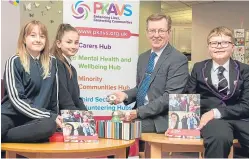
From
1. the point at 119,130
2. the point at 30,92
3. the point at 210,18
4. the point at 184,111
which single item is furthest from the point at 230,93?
the point at 210,18

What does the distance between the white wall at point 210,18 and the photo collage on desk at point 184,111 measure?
18.5 ft

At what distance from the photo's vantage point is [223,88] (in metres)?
2.12

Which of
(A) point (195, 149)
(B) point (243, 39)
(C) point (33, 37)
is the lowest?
(A) point (195, 149)

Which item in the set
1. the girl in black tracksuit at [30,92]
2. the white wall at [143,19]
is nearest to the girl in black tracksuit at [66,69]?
the girl in black tracksuit at [30,92]

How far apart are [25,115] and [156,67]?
0.92 m

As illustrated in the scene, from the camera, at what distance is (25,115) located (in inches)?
75.5

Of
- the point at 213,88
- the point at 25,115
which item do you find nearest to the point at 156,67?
the point at 213,88

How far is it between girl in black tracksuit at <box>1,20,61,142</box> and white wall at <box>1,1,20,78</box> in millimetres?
865

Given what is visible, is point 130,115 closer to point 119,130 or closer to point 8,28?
point 119,130

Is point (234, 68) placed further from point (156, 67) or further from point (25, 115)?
point (25, 115)

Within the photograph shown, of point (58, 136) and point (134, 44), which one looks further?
point (134, 44)

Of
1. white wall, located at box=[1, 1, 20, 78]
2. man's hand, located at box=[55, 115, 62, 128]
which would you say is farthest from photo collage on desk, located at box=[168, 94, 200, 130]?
white wall, located at box=[1, 1, 20, 78]

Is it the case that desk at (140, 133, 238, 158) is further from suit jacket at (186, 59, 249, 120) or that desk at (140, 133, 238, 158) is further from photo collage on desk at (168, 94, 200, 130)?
suit jacket at (186, 59, 249, 120)

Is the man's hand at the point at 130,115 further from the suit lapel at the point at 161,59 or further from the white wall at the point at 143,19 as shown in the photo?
the white wall at the point at 143,19
